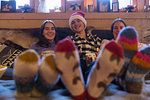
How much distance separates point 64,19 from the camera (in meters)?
1.94

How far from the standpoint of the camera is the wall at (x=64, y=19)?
1.92 metres

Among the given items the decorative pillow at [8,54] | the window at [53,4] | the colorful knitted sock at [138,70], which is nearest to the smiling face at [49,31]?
the decorative pillow at [8,54]

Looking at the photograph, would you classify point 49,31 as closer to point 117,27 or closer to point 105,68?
point 117,27

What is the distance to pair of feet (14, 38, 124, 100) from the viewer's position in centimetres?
69

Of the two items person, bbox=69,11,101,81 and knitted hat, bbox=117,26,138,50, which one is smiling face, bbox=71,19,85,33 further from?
knitted hat, bbox=117,26,138,50

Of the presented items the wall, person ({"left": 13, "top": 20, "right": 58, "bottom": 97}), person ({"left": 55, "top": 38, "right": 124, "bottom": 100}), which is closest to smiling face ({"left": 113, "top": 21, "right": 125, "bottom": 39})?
the wall

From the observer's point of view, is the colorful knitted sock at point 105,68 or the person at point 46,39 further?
the person at point 46,39

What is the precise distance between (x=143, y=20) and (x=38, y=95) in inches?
69.9

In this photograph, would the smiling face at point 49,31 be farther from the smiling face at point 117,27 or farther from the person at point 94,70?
the person at point 94,70

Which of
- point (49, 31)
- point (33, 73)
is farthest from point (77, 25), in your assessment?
point (33, 73)

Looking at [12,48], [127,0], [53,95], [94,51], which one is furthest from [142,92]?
[127,0]

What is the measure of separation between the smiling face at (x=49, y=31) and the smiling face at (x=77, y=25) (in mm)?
223

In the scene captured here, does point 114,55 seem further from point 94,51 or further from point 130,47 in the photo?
point 94,51

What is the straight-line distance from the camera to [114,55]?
68 cm
